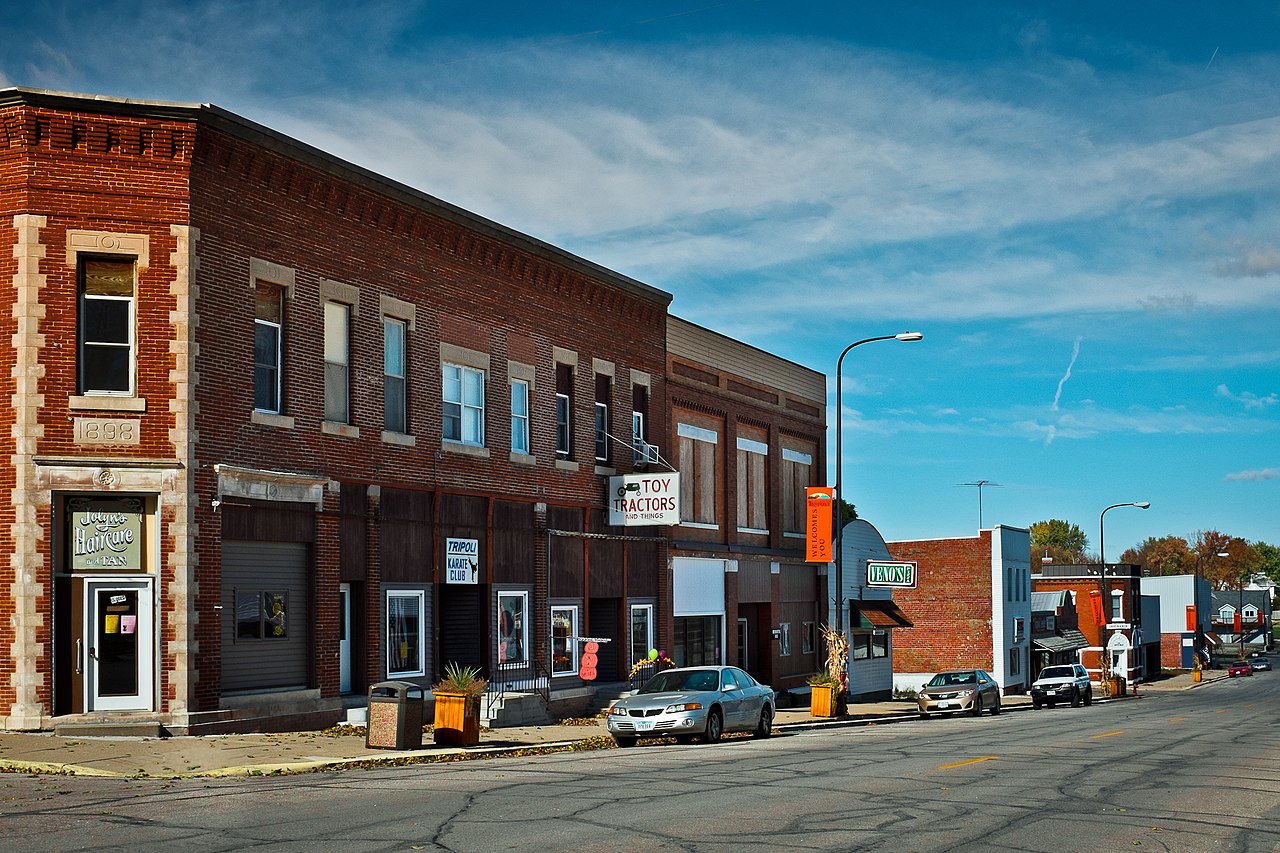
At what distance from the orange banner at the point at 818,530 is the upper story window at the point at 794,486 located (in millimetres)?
1086

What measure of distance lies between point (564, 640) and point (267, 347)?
1215 cm

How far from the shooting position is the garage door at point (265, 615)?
24.1 m

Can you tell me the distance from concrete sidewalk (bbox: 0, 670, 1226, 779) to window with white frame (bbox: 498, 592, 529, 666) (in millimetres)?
4726

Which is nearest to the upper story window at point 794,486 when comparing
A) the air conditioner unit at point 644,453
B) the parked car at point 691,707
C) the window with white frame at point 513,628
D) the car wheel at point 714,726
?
the air conditioner unit at point 644,453

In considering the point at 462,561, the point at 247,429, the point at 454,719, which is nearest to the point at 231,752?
the point at 454,719

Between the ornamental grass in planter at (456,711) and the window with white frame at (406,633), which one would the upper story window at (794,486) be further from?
the ornamental grass in planter at (456,711)

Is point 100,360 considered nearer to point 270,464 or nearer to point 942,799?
point 270,464

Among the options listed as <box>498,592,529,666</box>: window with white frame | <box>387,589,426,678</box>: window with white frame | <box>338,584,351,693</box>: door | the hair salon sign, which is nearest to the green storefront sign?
<box>498,592,529,666</box>: window with white frame

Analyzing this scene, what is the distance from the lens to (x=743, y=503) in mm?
43594

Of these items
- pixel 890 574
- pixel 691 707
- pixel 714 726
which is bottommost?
pixel 714 726

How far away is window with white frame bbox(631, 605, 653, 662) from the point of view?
1468 inches

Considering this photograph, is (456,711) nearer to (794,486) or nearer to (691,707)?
(691,707)

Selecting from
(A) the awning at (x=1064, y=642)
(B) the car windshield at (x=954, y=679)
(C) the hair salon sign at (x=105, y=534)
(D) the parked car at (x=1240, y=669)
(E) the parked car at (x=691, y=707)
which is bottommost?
(D) the parked car at (x=1240, y=669)

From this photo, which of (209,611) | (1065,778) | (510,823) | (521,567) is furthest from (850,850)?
(521,567)
